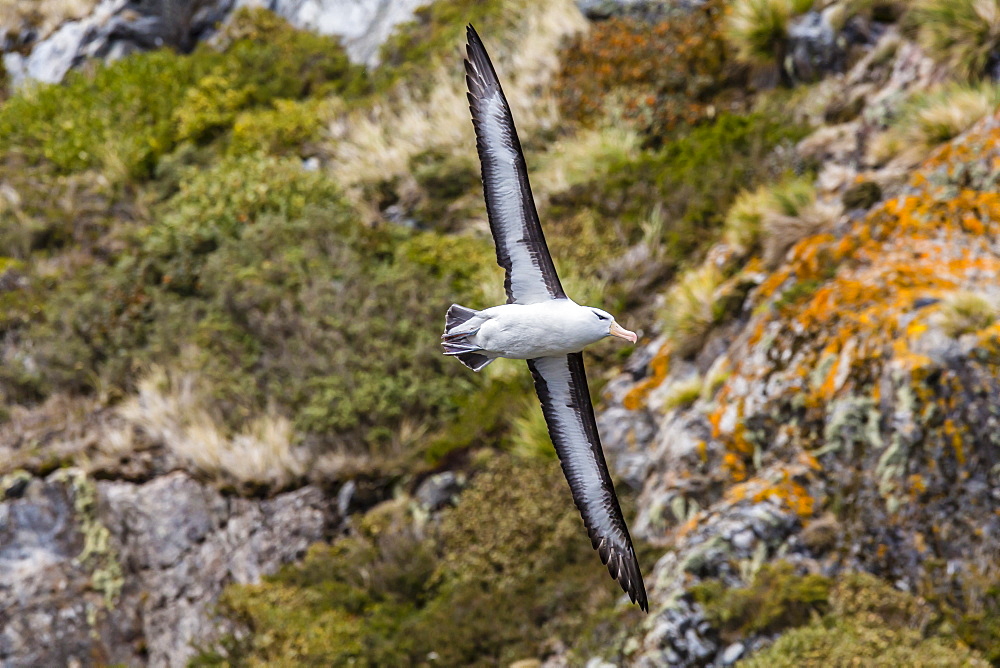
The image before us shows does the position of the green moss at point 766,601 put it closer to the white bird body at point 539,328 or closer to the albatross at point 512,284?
the albatross at point 512,284

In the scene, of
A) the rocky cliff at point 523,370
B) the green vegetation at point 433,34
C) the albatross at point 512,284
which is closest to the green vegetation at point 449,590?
the rocky cliff at point 523,370

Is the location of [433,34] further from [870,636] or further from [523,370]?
[870,636]

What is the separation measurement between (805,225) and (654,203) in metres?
2.22

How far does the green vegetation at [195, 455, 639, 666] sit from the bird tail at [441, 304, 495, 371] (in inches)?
83.1

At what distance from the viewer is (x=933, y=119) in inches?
340

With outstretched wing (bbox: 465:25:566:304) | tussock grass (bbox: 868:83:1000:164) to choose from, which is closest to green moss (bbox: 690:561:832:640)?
outstretched wing (bbox: 465:25:566:304)

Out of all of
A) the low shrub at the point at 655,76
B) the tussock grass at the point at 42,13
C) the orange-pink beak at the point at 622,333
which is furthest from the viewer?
the tussock grass at the point at 42,13

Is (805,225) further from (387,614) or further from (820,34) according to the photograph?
(387,614)

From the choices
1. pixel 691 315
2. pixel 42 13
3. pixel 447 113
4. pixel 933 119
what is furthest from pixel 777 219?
pixel 42 13

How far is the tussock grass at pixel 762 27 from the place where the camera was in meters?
11.5

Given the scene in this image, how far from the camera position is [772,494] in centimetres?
688

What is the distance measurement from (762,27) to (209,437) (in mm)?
7189

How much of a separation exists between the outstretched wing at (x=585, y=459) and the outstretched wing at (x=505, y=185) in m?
0.68

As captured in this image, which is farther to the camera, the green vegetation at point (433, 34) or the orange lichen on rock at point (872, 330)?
the green vegetation at point (433, 34)
